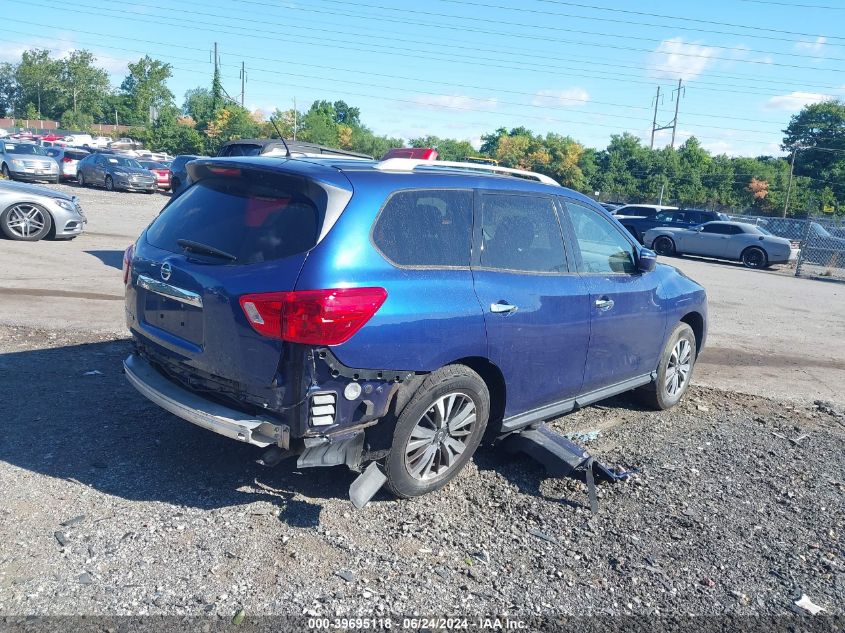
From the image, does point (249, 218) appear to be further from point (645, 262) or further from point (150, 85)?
point (150, 85)

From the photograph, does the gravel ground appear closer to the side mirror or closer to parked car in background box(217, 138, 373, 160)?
the side mirror

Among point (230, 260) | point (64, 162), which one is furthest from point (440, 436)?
point (64, 162)

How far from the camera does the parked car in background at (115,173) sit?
30438 mm

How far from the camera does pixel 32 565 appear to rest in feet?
10.9

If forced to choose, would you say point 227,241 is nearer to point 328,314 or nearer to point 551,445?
point 328,314

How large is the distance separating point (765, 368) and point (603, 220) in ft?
13.0

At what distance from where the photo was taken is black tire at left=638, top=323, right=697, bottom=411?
20.1 feet

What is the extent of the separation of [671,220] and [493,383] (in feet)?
82.0

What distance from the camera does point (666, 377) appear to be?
6.22 m

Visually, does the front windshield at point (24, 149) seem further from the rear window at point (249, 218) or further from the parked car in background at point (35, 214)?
the rear window at point (249, 218)

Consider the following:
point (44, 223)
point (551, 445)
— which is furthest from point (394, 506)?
point (44, 223)

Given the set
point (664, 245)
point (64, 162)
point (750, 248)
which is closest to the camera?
point (750, 248)

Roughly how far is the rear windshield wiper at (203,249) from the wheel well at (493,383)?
1420 millimetres

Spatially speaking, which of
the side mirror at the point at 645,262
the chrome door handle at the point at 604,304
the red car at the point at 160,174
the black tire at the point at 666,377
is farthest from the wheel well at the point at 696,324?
the red car at the point at 160,174
